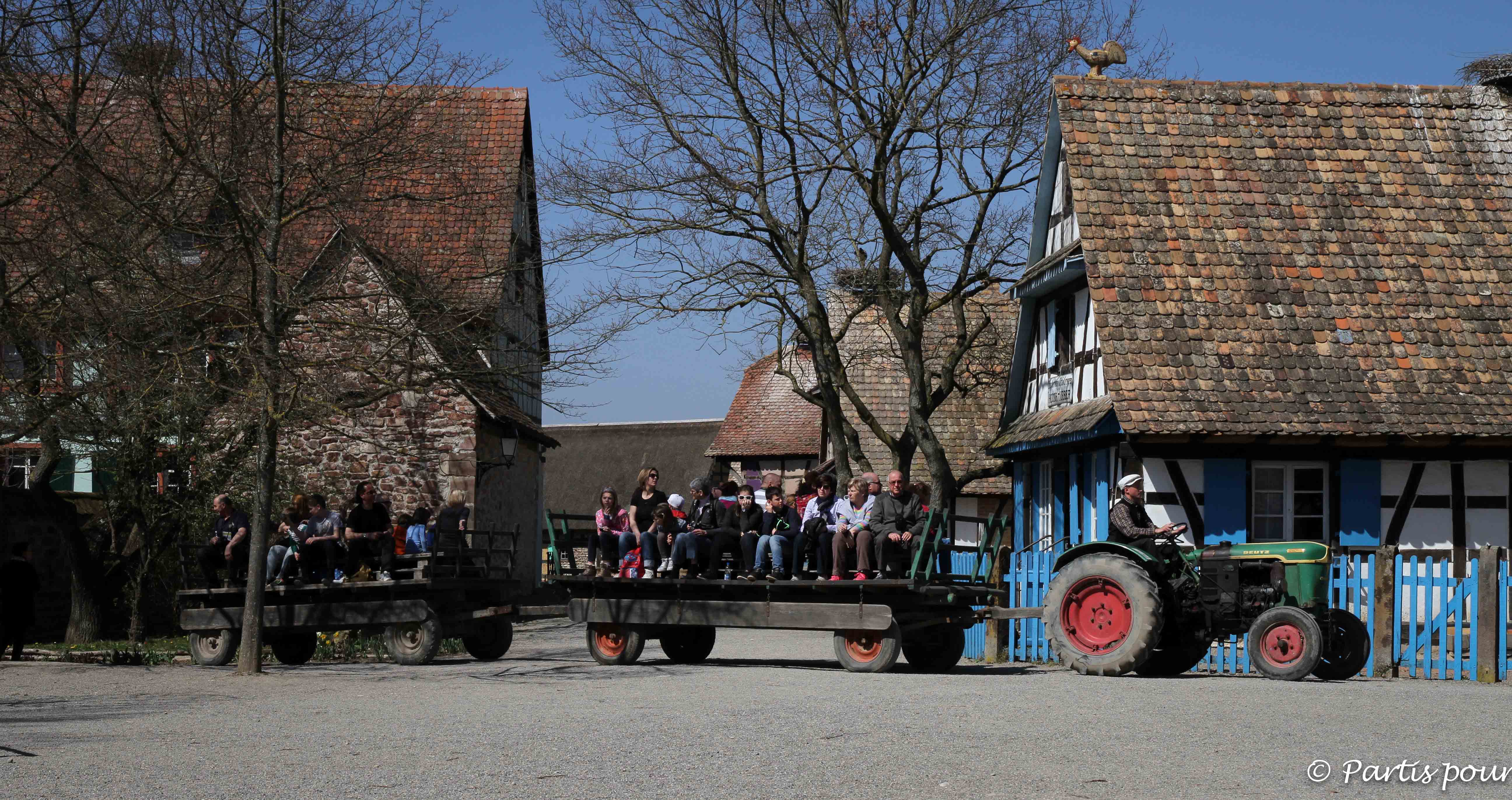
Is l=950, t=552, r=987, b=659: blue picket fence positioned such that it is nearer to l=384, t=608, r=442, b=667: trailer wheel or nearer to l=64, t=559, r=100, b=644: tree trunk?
l=384, t=608, r=442, b=667: trailer wheel

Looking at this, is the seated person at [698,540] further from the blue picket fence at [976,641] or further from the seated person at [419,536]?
the blue picket fence at [976,641]

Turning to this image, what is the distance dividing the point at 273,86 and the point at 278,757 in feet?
29.1

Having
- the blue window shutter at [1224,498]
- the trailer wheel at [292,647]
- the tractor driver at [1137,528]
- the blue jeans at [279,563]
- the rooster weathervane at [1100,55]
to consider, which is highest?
the rooster weathervane at [1100,55]

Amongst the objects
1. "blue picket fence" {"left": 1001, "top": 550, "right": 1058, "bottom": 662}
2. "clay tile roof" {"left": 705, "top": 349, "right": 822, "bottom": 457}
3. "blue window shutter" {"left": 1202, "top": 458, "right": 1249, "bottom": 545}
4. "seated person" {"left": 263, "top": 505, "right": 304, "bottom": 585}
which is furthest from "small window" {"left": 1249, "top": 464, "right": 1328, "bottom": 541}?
"clay tile roof" {"left": 705, "top": 349, "right": 822, "bottom": 457}

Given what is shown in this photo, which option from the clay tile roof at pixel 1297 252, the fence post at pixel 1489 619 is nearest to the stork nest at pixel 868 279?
the clay tile roof at pixel 1297 252

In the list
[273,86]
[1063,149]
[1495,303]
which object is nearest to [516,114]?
[1063,149]

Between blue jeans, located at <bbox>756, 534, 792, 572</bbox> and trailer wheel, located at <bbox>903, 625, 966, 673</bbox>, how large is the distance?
1438 mm

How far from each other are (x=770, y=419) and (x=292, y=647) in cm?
3038

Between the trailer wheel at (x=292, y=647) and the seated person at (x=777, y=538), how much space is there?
6.03m

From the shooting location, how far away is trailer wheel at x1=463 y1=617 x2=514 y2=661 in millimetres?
18453

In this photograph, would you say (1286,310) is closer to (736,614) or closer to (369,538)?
(736,614)

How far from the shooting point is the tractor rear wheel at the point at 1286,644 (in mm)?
13453

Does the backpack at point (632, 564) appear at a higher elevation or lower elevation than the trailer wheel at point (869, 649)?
higher

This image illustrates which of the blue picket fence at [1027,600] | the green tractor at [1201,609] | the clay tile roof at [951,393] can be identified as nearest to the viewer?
the green tractor at [1201,609]
